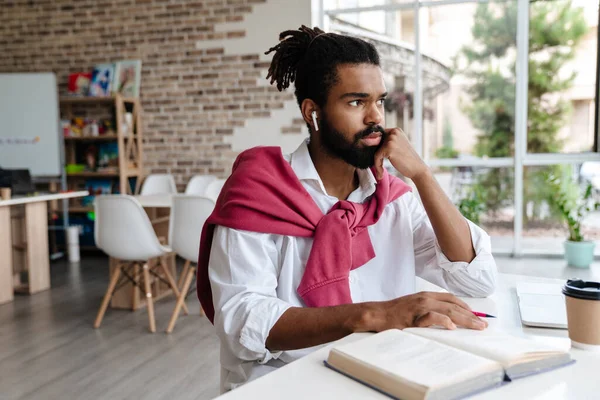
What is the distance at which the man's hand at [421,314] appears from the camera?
1.00m

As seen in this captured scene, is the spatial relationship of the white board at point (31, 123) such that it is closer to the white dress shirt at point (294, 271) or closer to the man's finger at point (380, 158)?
the white dress shirt at point (294, 271)

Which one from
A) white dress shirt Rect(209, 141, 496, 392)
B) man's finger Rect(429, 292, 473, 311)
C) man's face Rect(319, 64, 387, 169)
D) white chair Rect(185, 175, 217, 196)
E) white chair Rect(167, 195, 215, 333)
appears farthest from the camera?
white chair Rect(185, 175, 217, 196)

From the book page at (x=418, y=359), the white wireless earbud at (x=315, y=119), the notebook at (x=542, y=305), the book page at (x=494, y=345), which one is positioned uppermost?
the white wireless earbud at (x=315, y=119)

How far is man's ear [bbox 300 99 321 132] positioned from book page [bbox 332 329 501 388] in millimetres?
681

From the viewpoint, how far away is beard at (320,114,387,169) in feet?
4.46

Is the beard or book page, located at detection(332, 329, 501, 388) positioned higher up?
the beard

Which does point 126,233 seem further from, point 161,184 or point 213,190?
point 161,184

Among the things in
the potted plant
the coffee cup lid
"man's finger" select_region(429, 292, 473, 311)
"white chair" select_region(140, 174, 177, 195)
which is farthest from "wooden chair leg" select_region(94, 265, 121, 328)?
the potted plant

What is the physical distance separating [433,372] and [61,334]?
3.21 metres

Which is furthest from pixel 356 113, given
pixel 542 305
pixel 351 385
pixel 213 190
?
pixel 213 190

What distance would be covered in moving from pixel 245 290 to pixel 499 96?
4.95 metres

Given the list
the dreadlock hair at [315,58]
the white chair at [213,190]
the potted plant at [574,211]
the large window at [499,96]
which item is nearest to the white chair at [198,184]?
the white chair at [213,190]

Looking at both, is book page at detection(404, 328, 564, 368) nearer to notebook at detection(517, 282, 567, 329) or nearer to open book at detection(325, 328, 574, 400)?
open book at detection(325, 328, 574, 400)

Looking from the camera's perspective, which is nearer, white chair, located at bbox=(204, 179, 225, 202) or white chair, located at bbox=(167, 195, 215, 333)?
white chair, located at bbox=(167, 195, 215, 333)
